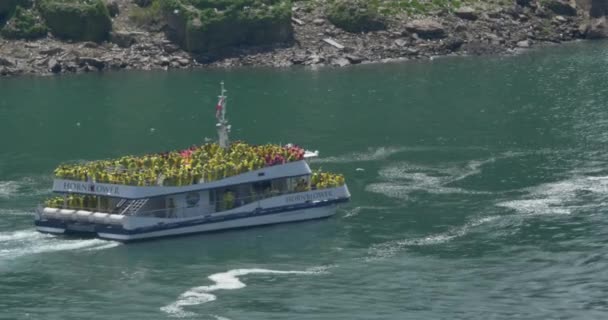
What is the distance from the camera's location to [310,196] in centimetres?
11131

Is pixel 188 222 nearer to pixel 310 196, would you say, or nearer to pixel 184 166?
pixel 184 166

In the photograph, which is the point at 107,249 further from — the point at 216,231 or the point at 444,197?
the point at 444,197

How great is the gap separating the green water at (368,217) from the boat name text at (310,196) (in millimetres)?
1957

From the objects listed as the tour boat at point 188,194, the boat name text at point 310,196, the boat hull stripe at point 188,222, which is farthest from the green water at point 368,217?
the boat name text at point 310,196

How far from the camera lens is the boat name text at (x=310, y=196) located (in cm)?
11094

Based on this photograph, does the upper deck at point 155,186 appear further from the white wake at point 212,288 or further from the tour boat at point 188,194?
the white wake at point 212,288

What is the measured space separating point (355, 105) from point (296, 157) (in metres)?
58.7

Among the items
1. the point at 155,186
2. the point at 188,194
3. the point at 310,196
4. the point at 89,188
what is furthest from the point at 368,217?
the point at 89,188

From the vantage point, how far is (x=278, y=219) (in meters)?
111

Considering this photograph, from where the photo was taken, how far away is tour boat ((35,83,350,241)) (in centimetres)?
10675

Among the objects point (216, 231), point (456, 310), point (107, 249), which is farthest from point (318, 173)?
point (456, 310)

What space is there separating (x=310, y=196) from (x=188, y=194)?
9.28 meters

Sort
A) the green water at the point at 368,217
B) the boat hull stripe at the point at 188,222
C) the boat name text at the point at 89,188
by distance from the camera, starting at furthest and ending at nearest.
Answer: the boat name text at the point at 89,188, the boat hull stripe at the point at 188,222, the green water at the point at 368,217

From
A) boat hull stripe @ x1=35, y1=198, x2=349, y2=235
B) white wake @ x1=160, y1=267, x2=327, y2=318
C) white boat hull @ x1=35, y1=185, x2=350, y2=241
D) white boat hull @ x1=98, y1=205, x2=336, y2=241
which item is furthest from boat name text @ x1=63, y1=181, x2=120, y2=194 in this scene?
white wake @ x1=160, y1=267, x2=327, y2=318
